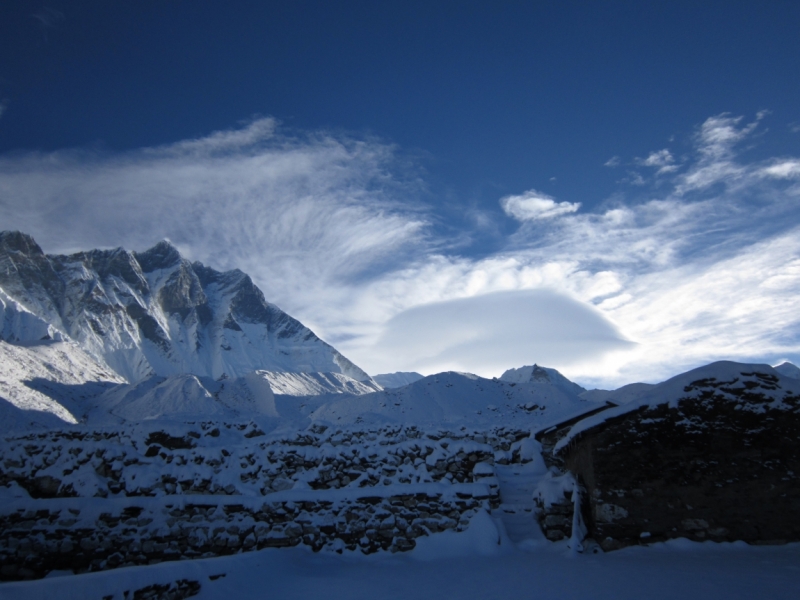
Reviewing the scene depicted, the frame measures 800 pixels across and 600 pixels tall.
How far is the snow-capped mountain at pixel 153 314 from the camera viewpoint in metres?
107

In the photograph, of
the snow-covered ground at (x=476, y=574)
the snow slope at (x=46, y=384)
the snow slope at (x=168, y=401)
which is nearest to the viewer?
the snow-covered ground at (x=476, y=574)

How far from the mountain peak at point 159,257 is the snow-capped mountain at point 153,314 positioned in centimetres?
32

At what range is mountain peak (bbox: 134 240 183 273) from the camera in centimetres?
15975

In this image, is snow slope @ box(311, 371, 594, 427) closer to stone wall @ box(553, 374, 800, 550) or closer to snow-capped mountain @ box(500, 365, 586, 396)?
stone wall @ box(553, 374, 800, 550)

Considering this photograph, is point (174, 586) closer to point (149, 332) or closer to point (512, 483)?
point (512, 483)

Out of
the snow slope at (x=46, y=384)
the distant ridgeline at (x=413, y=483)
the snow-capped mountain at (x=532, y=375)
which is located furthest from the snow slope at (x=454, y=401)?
the snow-capped mountain at (x=532, y=375)

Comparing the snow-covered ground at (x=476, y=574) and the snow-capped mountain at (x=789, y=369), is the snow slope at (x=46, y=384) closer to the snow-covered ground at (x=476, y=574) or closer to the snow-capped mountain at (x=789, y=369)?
the snow-covered ground at (x=476, y=574)

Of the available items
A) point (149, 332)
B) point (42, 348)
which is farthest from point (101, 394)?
point (149, 332)

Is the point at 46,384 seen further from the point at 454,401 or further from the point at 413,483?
the point at 413,483

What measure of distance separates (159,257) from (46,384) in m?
126

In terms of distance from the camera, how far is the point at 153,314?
131250 mm

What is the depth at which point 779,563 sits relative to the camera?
5641 mm

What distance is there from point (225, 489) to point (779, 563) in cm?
820

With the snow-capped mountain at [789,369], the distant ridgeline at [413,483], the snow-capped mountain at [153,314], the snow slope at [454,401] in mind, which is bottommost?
the distant ridgeline at [413,483]
